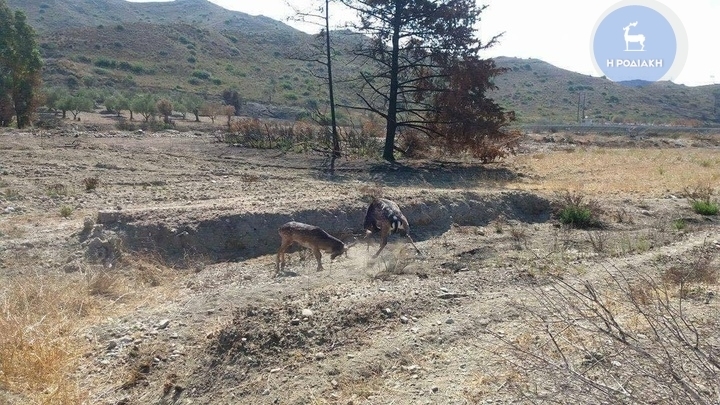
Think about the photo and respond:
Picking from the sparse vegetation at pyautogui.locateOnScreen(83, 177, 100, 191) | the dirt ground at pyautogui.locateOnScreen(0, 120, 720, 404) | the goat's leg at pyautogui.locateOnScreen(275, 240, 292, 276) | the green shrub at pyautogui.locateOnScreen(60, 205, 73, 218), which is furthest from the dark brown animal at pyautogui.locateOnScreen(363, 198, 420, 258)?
the sparse vegetation at pyautogui.locateOnScreen(83, 177, 100, 191)

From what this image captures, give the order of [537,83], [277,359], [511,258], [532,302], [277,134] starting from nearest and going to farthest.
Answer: [277,359] < [532,302] < [511,258] < [277,134] < [537,83]

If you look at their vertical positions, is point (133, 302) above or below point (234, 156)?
below

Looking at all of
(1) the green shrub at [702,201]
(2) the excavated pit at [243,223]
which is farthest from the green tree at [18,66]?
(1) the green shrub at [702,201]

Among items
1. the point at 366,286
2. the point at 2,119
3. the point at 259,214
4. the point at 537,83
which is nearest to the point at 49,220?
the point at 259,214

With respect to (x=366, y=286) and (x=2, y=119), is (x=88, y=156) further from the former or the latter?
(x=366, y=286)

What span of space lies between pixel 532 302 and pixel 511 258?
2.43 meters

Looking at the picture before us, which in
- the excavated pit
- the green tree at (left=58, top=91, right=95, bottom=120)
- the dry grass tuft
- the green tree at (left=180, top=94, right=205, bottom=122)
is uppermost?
the green tree at (left=180, top=94, right=205, bottom=122)

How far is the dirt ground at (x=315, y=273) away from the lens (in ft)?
16.7

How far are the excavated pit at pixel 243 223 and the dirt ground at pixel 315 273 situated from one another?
1.7 inches

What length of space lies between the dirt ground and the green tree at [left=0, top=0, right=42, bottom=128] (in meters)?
7.53

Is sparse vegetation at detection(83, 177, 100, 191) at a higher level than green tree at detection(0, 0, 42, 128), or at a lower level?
lower

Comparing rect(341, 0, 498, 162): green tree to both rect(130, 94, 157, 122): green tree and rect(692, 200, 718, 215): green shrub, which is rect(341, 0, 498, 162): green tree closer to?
rect(692, 200, 718, 215): green shrub

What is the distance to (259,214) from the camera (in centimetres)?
1070

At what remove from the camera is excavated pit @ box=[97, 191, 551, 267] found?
9539 millimetres
